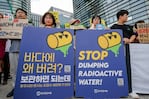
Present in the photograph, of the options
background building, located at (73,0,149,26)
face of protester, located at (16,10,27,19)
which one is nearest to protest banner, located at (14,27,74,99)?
face of protester, located at (16,10,27,19)

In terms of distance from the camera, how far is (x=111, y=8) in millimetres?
94000

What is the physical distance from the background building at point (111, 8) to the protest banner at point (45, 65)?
73963mm

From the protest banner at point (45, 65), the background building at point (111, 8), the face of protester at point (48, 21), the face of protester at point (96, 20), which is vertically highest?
the background building at point (111, 8)

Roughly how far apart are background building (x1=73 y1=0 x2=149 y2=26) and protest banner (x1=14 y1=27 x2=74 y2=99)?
2912 inches

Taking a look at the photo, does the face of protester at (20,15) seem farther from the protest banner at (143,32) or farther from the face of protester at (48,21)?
the protest banner at (143,32)

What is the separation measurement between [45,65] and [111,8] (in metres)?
92.3

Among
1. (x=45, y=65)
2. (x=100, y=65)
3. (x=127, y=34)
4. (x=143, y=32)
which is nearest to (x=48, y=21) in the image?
(x=45, y=65)

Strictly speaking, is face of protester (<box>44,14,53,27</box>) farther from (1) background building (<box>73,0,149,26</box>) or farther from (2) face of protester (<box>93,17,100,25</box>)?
(1) background building (<box>73,0,149,26</box>)

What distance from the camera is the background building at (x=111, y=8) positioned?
79700mm

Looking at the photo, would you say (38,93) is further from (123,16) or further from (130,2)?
(130,2)

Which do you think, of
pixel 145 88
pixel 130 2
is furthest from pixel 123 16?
pixel 130 2

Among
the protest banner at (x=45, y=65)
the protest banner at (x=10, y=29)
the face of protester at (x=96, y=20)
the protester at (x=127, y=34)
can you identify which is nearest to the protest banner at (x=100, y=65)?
the protest banner at (x=45, y=65)

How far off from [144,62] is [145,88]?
0.52 metres

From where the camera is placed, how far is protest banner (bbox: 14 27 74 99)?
160 inches
